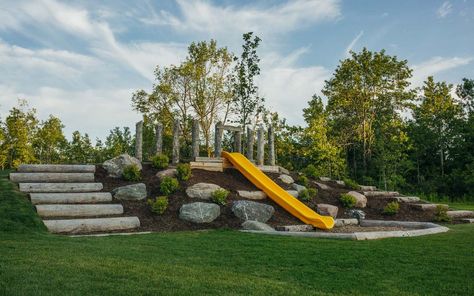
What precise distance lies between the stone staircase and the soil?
0.36m

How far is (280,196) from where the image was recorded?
11.4 metres

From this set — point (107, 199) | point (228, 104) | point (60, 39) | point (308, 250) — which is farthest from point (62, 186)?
point (228, 104)

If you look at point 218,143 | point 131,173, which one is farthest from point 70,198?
point 218,143

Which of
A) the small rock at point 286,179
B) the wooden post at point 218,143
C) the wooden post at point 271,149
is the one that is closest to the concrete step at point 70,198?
the wooden post at point 218,143

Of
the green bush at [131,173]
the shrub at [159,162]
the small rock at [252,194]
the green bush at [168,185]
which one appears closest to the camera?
the green bush at [168,185]

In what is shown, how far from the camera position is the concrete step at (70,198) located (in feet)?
31.2

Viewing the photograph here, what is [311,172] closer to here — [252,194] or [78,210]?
[252,194]

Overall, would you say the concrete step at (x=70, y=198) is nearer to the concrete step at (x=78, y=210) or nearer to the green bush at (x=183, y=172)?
the concrete step at (x=78, y=210)

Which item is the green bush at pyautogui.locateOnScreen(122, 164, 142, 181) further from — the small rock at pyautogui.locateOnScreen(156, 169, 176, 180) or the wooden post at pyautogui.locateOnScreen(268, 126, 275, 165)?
the wooden post at pyautogui.locateOnScreen(268, 126, 275, 165)

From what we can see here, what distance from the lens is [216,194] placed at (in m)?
10.5

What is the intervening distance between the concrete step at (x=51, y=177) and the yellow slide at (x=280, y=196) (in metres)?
4.73

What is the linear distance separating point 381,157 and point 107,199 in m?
15.7

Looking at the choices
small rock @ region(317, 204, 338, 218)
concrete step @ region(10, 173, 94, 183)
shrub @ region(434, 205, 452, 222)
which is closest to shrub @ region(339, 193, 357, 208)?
small rock @ region(317, 204, 338, 218)

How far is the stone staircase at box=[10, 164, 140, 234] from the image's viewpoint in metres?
8.66
